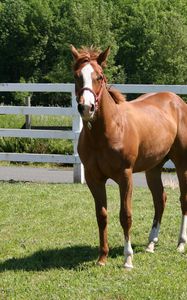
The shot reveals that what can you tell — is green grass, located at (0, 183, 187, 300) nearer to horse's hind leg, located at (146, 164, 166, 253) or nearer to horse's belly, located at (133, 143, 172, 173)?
horse's hind leg, located at (146, 164, 166, 253)

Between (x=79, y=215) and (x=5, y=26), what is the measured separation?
55.6 metres

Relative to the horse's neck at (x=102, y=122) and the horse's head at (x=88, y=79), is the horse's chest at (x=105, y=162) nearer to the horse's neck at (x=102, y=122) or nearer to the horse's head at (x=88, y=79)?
the horse's neck at (x=102, y=122)

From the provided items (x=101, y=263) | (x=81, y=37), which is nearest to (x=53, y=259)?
(x=101, y=263)

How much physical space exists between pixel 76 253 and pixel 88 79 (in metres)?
2.06

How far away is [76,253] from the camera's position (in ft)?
19.9

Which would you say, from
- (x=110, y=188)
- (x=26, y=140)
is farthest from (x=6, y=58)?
(x=110, y=188)


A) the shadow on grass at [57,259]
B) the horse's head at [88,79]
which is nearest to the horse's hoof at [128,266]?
the shadow on grass at [57,259]

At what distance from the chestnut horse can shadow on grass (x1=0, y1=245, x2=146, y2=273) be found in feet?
0.95

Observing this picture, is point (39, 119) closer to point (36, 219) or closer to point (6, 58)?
point (36, 219)

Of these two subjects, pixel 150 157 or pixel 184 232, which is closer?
pixel 150 157

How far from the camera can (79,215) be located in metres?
7.79

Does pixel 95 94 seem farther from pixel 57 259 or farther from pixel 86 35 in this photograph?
pixel 86 35

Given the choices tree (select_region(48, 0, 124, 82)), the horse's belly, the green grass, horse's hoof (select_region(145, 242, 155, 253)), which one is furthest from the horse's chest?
tree (select_region(48, 0, 124, 82))

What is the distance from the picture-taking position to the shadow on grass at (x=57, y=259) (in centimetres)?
568
